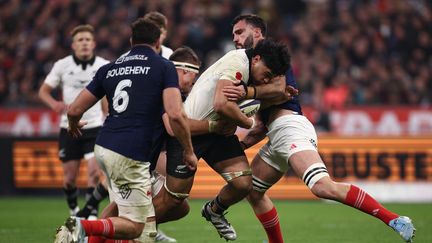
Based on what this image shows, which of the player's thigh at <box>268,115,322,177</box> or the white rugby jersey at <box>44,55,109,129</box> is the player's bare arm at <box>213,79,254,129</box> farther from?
the white rugby jersey at <box>44,55,109,129</box>

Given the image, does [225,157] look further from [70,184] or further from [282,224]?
[70,184]

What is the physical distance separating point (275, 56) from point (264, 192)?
5.35ft

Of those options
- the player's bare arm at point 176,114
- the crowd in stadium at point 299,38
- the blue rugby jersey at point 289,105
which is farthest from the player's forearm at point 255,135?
the crowd in stadium at point 299,38

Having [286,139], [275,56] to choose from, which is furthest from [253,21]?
[286,139]

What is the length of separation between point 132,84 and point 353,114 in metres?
12.8

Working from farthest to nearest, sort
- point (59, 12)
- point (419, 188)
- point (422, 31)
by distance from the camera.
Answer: point (59, 12) < point (422, 31) < point (419, 188)

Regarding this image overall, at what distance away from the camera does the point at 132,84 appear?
25.5 ft

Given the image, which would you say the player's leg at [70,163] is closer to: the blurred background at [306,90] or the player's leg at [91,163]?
the player's leg at [91,163]

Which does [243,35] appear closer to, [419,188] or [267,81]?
[267,81]

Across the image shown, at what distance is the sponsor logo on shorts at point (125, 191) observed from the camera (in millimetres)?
7770

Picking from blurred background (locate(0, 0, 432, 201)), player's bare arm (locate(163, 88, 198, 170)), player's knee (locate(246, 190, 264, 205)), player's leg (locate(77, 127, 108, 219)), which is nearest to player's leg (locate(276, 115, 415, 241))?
player's knee (locate(246, 190, 264, 205))

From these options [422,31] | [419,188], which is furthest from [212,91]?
[422,31]

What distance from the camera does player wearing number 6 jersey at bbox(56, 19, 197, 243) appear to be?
772 cm

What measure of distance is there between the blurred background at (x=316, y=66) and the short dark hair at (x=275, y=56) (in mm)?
9682
